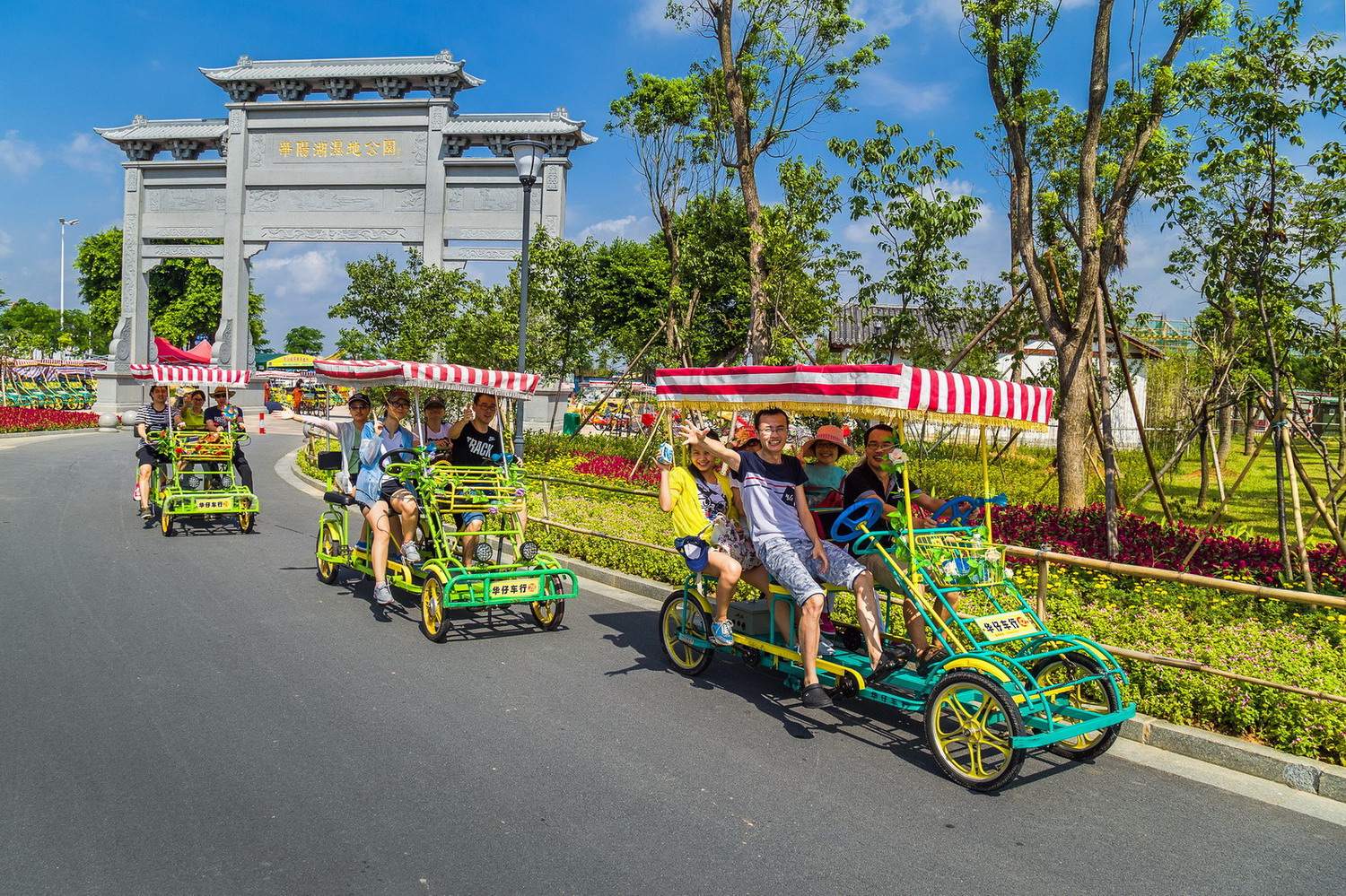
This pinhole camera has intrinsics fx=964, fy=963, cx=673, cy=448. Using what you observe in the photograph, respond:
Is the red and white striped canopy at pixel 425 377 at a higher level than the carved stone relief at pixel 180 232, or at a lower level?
lower

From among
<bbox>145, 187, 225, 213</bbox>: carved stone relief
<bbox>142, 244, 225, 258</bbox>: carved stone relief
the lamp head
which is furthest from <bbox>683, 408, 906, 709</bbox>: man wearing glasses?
<bbox>145, 187, 225, 213</bbox>: carved stone relief

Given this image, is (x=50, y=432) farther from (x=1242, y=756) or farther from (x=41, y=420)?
(x=1242, y=756)

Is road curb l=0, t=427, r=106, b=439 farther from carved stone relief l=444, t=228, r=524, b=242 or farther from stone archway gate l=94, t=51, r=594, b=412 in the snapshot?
carved stone relief l=444, t=228, r=524, b=242

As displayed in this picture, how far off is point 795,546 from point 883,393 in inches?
52.6

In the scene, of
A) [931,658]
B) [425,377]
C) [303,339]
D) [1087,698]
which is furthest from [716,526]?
[303,339]

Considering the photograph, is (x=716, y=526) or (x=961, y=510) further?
(x=716, y=526)

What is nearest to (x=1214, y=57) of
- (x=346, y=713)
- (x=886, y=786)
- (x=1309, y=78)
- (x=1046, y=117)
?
(x=1309, y=78)

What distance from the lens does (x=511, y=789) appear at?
4.64 meters

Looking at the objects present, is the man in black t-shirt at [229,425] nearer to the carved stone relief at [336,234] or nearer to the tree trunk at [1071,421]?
the tree trunk at [1071,421]

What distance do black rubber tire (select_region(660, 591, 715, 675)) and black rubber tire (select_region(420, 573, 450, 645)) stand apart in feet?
5.48

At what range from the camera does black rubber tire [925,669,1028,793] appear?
4.65 metres

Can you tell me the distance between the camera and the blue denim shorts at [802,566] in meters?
5.80

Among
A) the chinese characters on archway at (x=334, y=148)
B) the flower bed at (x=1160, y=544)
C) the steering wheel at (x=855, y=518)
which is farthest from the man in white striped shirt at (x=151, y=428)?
the chinese characters on archway at (x=334, y=148)

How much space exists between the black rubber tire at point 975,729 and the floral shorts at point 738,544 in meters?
1.77
